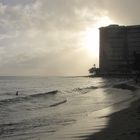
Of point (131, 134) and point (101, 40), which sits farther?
point (101, 40)

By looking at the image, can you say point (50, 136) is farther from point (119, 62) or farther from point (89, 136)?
point (119, 62)

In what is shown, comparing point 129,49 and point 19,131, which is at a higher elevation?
point 129,49

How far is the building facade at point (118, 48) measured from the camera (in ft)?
511

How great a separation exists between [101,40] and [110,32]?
5.03 meters

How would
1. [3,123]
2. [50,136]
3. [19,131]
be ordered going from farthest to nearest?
[3,123]
[19,131]
[50,136]

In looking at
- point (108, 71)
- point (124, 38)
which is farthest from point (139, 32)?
point (108, 71)

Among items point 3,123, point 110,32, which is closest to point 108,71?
point 110,32

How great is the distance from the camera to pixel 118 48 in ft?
520

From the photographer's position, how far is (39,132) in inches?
557

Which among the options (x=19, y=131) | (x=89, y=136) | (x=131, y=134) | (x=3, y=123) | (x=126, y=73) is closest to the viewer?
(x=131, y=134)

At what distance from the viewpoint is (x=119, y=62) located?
6196 inches

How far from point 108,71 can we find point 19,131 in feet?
465

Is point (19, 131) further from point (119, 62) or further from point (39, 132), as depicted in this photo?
point (119, 62)

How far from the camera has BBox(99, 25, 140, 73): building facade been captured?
156 metres
